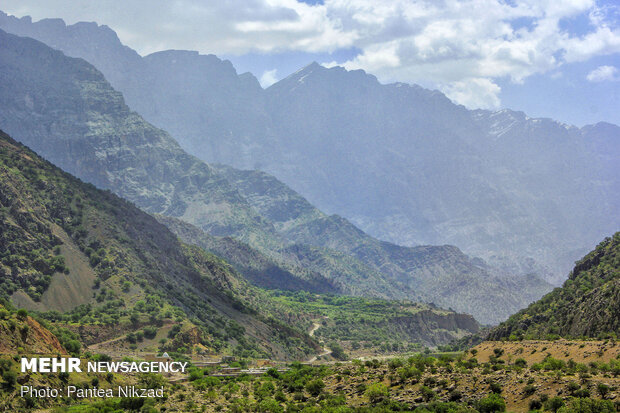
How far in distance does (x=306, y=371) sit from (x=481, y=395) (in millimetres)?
47946

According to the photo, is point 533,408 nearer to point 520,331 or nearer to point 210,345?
point 520,331

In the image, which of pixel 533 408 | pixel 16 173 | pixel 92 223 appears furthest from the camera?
pixel 92 223

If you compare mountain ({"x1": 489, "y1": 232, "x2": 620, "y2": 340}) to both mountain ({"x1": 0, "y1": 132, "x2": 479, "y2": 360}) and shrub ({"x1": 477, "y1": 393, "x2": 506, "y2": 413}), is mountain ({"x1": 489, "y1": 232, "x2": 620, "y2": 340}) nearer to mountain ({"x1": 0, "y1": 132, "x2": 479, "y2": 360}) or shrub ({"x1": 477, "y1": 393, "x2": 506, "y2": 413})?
shrub ({"x1": 477, "y1": 393, "x2": 506, "y2": 413})

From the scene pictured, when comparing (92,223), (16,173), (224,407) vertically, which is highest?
(16,173)

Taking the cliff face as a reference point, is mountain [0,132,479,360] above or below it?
above

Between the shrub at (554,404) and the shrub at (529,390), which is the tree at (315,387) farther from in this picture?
the shrub at (554,404)

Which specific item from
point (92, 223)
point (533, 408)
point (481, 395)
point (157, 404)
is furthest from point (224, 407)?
point (92, 223)

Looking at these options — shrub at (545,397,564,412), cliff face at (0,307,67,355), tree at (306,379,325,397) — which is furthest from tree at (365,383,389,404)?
cliff face at (0,307,67,355)

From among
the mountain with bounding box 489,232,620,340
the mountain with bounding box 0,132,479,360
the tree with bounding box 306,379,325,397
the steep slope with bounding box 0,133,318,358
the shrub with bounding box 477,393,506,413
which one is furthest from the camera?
the steep slope with bounding box 0,133,318,358

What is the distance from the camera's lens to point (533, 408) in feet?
200

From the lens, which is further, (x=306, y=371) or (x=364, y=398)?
(x=306, y=371)

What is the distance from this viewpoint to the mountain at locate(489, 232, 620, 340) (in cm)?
10338

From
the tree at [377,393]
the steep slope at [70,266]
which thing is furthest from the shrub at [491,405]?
the steep slope at [70,266]

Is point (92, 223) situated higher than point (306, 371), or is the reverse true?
point (92, 223)
